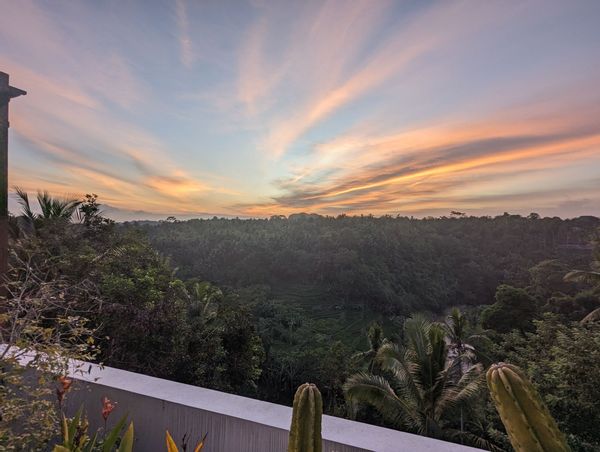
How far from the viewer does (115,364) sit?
16.5 ft

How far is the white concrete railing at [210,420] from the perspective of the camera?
4.12ft

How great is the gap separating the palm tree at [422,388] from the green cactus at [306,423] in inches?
270

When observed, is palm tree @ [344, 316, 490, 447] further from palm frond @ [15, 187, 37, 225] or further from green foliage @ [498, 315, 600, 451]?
palm frond @ [15, 187, 37, 225]

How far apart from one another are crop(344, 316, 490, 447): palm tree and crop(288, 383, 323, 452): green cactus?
22.5ft

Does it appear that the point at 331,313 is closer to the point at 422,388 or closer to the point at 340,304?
the point at 340,304

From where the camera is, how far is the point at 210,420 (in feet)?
4.77

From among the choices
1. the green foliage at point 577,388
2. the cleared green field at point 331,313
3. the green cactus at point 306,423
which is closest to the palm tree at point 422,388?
the green foliage at point 577,388

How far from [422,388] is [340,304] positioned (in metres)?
20.1

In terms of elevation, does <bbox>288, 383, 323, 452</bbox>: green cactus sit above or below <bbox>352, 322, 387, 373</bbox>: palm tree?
above

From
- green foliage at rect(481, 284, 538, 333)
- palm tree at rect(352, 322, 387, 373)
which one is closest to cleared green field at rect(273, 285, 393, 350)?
palm tree at rect(352, 322, 387, 373)

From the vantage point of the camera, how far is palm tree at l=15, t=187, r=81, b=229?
20.9 feet

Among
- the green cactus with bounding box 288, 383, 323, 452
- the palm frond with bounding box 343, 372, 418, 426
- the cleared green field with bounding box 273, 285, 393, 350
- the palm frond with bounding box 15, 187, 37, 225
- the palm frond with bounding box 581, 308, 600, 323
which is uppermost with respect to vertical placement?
the palm frond with bounding box 15, 187, 37, 225

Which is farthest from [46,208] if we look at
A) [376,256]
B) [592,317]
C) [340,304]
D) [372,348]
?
[376,256]

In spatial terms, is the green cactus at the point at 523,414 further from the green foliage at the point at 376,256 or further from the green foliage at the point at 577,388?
the green foliage at the point at 376,256
